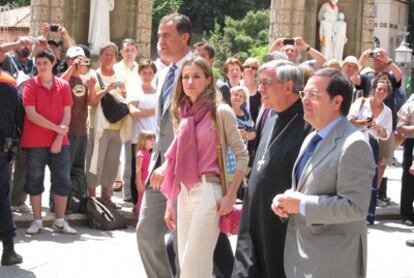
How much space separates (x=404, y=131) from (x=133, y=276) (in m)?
5.10

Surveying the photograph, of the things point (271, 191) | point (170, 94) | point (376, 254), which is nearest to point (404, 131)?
point (376, 254)

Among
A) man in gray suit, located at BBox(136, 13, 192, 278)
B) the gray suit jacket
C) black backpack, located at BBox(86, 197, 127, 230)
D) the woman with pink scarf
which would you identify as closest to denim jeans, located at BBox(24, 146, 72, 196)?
black backpack, located at BBox(86, 197, 127, 230)

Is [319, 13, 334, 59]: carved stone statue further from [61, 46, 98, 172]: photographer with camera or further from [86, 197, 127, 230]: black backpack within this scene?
[86, 197, 127, 230]: black backpack

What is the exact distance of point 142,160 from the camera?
32.5 feet

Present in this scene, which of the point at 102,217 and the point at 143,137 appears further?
the point at 143,137

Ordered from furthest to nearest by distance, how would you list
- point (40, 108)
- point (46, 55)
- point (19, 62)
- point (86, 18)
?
point (86, 18) → point (19, 62) → point (40, 108) → point (46, 55)

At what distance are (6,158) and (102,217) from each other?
2199mm

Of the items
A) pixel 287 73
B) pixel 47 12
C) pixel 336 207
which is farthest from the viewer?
pixel 47 12

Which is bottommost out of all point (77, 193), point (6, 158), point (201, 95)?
point (77, 193)

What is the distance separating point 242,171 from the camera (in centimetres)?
575

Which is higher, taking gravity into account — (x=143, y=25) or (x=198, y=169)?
(x=143, y=25)

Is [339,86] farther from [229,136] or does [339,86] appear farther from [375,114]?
[375,114]

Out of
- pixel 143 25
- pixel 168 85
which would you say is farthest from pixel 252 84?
pixel 143 25

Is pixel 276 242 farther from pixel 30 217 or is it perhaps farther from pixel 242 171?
pixel 30 217
